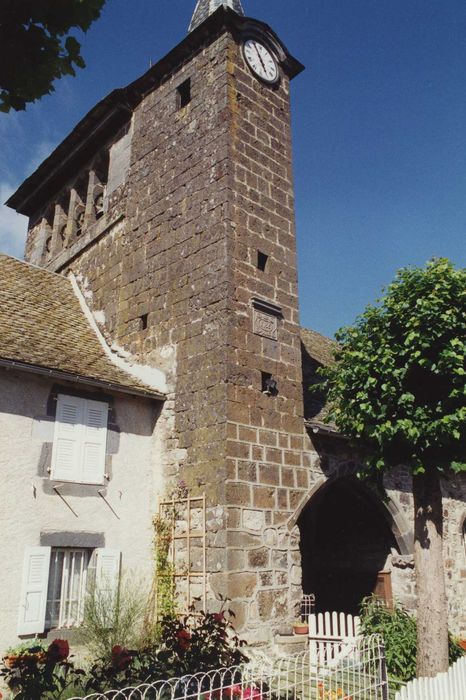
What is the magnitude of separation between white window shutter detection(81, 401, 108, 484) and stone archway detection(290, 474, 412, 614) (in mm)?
3380

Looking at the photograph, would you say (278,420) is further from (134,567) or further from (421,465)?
(134,567)

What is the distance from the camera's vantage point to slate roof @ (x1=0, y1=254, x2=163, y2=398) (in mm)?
8008

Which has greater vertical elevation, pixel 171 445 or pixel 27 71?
pixel 27 71

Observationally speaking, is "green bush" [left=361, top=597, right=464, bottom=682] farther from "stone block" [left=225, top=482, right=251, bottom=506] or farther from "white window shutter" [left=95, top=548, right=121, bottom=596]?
"white window shutter" [left=95, top=548, right=121, bottom=596]

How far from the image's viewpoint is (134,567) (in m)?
8.20

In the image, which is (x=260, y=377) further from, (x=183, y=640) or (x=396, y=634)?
(x=396, y=634)

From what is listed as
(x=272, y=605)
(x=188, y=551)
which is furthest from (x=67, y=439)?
(x=272, y=605)

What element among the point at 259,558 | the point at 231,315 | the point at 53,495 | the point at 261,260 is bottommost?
the point at 259,558

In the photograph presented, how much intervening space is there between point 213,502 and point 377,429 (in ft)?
7.56

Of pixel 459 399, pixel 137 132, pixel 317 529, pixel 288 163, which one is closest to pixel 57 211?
pixel 137 132

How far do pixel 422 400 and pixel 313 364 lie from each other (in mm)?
4183

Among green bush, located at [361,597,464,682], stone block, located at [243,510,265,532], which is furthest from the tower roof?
green bush, located at [361,597,464,682]

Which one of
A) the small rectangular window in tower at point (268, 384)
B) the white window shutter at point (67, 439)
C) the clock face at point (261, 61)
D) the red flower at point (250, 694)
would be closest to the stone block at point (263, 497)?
the small rectangular window in tower at point (268, 384)

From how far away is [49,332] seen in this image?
9.30 meters
